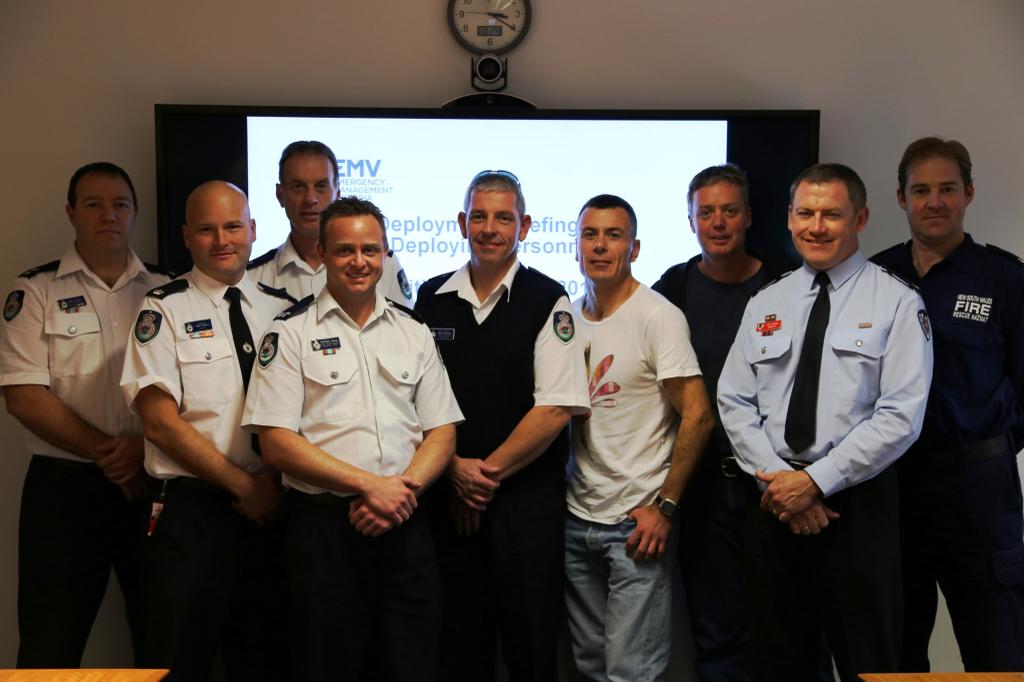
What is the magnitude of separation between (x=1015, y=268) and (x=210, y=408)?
2.56 m

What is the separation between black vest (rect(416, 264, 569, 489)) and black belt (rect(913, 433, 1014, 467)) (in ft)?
3.83

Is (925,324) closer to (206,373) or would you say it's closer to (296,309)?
(296,309)

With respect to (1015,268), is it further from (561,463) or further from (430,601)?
(430,601)

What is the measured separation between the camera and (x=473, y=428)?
3.08 m

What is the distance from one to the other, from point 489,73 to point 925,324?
2.05 metres

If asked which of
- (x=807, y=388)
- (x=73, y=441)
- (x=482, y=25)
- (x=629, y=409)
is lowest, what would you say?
(x=73, y=441)

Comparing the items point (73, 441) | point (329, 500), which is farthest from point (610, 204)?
point (73, 441)

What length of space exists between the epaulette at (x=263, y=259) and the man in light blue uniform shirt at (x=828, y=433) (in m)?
1.77

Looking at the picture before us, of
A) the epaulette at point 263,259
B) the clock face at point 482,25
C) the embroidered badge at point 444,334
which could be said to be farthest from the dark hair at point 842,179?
the epaulette at point 263,259

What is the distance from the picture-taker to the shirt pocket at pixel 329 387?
271 centimetres

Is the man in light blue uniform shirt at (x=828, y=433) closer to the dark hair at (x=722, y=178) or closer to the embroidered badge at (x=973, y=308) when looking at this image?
the embroidered badge at (x=973, y=308)

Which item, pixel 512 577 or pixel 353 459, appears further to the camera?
pixel 512 577

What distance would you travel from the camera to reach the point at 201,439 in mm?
2758

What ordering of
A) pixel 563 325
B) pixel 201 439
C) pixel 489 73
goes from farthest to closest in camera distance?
pixel 489 73, pixel 563 325, pixel 201 439
